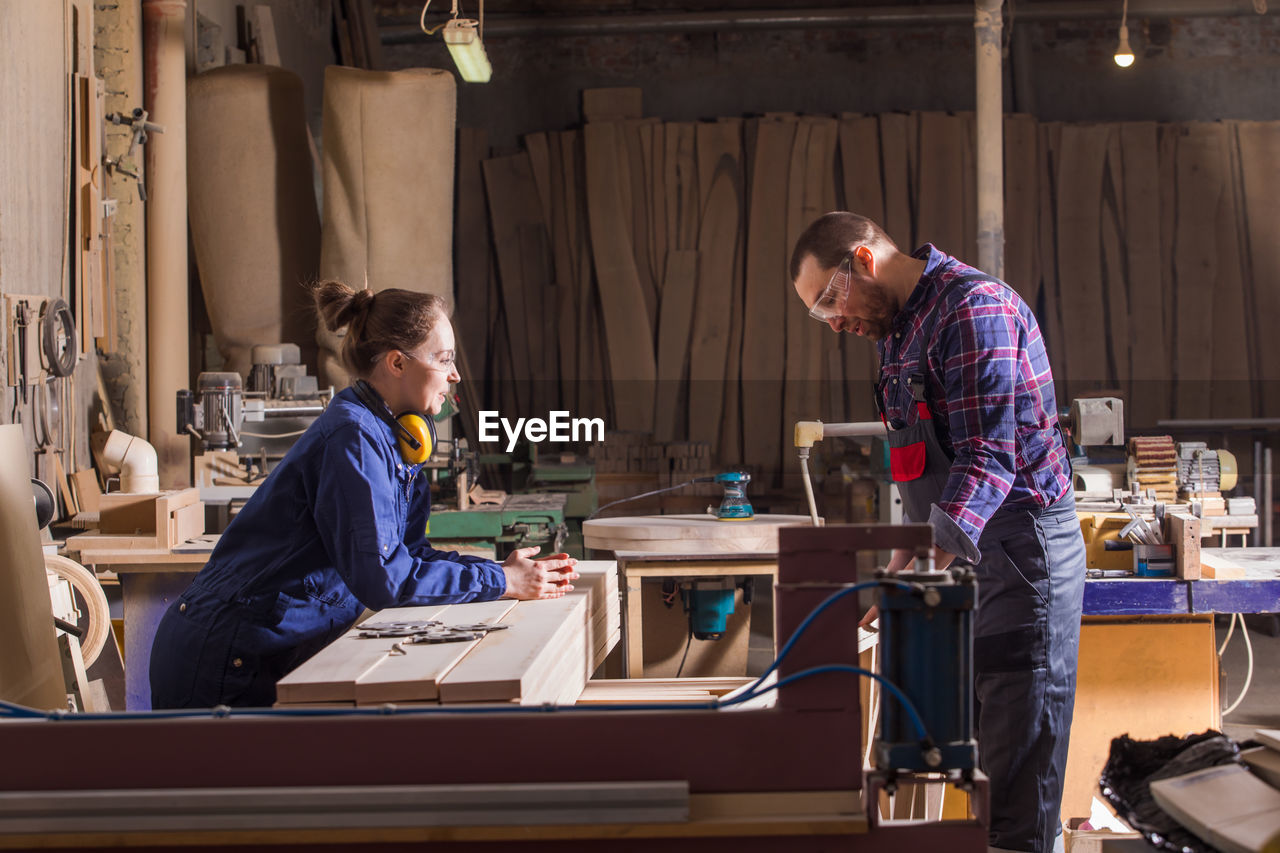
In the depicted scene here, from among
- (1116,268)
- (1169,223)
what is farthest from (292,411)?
(1169,223)

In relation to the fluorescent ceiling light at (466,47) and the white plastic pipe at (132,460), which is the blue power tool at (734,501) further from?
the fluorescent ceiling light at (466,47)

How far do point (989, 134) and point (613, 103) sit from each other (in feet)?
10.5

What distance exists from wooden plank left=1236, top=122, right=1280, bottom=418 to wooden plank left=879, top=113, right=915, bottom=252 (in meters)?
2.27

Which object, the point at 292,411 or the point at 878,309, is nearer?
the point at 878,309

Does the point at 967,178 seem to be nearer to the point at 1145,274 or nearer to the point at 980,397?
the point at 1145,274

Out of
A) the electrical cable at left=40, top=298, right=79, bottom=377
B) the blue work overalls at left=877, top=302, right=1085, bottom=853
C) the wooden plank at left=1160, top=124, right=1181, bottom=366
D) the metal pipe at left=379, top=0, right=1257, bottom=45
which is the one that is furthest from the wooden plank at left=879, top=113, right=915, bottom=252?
the blue work overalls at left=877, top=302, right=1085, bottom=853

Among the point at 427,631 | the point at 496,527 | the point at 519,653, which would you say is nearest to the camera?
the point at 519,653

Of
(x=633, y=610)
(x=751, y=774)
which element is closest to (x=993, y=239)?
(x=633, y=610)

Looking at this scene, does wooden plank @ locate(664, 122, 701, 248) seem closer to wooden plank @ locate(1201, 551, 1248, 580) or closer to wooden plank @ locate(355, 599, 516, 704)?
wooden plank @ locate(1201, 551, 1248, 580)

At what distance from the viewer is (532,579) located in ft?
7.08

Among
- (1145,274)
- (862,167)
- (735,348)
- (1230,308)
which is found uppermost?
(862,167)

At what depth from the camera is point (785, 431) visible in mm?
7848

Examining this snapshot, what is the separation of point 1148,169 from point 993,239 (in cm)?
282

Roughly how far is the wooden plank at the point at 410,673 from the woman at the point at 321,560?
8.3 inches
